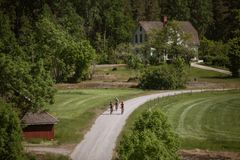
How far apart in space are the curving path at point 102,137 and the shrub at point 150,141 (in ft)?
29.9

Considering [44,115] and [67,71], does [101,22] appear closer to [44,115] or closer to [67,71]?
[67,71]

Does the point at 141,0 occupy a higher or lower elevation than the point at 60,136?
higher

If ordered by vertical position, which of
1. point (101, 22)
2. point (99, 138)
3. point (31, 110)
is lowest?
point (99, 138)

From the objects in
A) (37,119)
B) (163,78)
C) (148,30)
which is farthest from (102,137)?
(148,30)

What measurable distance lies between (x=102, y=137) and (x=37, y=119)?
231 inches

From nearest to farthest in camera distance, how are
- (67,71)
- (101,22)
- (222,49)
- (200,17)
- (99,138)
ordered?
(99,138) → (67,71) → (222,49) → (101,22) → (200,17)

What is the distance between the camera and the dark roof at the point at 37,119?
46.4m

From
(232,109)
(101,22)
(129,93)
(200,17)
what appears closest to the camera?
(232,109)

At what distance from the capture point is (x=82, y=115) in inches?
2221

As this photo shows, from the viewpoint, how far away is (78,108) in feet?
203

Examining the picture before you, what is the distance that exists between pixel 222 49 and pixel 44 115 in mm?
53740

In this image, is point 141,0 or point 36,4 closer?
point 36,4

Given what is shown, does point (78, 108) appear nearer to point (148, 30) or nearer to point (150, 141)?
point (150, 141)

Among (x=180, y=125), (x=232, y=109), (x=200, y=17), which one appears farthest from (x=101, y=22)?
(x=180, y=125)
